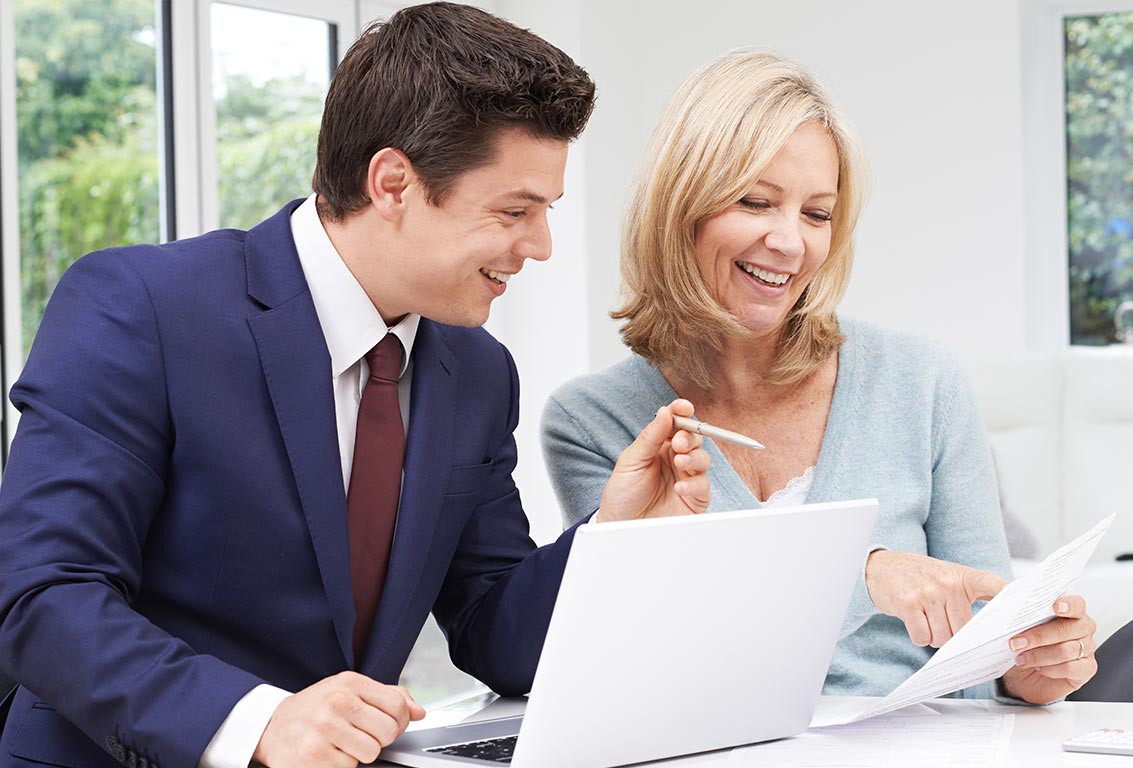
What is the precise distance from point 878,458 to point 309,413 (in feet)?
2.58

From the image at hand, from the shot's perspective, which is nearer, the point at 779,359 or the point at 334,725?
the point at 334,725

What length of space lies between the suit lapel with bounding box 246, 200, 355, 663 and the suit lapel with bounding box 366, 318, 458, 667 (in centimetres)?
6

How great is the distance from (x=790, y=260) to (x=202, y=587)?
0.86 metres

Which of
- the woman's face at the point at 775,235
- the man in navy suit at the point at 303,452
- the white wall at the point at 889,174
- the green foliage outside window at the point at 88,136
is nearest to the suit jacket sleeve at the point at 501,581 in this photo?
the man in navy suit at the point at 303,452

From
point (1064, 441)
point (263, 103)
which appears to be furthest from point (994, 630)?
point (263, 103)

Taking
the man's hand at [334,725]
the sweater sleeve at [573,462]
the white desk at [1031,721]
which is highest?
the sweater sleeve at [573,462]

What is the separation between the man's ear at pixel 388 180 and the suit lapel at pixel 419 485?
168mm

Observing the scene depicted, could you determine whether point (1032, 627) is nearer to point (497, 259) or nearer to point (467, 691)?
point (497, 259)

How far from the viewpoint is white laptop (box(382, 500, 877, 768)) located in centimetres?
101

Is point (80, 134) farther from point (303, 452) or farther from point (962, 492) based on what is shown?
point (962, 492)

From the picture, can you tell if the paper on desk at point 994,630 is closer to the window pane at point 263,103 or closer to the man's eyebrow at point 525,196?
the man's eyebrow at point 525,196

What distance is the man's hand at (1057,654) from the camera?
129cm

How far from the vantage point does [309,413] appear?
52.9 inches

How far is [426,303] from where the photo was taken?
1455 mm
